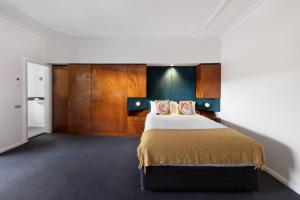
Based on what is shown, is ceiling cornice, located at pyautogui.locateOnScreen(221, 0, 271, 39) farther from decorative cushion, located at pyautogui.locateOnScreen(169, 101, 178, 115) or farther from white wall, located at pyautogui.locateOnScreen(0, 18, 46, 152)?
white wall, located at pyautogui.locateOnScreen(0, 18, 46, 152)

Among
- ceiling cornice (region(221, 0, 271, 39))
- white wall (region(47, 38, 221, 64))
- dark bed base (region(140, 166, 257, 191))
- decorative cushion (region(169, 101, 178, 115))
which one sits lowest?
dark bed base (region(140, 166, 257, 191))

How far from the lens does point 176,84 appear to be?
542 cm

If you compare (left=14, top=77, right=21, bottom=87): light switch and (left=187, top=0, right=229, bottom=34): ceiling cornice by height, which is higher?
(left=187, top=0, right=229, bottom=34): ceiling cornice

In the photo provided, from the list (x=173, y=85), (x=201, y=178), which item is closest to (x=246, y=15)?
(x=173, y=85)

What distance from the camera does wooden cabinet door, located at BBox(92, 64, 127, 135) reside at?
5117 millimetres

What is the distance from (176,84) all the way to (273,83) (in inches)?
114

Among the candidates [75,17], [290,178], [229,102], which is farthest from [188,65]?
[290,178]

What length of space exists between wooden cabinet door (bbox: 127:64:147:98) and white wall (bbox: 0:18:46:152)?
245 centimetres

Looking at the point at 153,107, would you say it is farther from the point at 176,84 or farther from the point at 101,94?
the point at 101,94

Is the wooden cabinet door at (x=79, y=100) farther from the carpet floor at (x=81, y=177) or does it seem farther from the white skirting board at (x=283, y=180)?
the white skirting board at (x=283, y=180)

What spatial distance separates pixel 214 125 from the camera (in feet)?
11.1

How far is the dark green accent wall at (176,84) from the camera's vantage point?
213 inches

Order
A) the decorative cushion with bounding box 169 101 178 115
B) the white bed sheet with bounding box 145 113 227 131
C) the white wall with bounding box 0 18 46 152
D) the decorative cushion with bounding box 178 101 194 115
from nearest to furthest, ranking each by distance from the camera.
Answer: the white bed sheet with bounding box 145 113 227 131
the white wall with bounding box 0 18 46 152
the decorative cushion with bounding box 178 101 194 115
the decorative cushion with bounding box 169 101 178 115

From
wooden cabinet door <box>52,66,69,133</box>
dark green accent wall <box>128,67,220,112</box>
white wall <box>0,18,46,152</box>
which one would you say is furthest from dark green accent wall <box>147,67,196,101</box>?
white wall <box>0,18,46,152</box>
